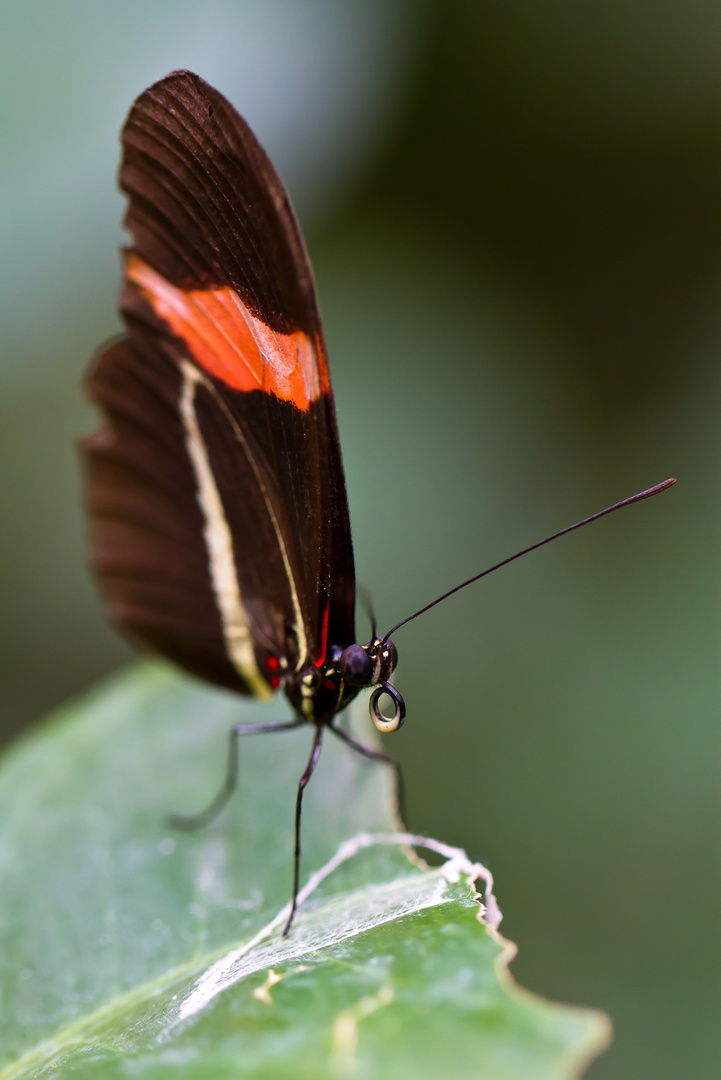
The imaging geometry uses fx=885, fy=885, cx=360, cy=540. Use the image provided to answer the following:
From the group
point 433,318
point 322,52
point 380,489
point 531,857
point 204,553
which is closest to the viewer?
point 204,553

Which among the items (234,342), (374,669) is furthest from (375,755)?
(234,342)

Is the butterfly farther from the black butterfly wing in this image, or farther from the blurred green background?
the blurred green background

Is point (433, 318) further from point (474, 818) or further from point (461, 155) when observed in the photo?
point (474, 818)

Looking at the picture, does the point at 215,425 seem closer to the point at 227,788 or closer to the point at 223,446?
the point at 223,446

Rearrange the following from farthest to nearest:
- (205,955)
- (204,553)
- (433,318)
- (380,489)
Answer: (433,318) < (380,489) < (204,553) < (205,955)

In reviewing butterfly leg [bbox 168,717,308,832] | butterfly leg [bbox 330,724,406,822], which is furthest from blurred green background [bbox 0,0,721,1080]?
butterfly leg [bbox 168,717,308,832]

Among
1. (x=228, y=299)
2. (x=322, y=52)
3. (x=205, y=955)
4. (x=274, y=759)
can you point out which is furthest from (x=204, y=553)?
(x=322, y=52)

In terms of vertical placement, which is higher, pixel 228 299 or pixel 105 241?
pixel 105 241
